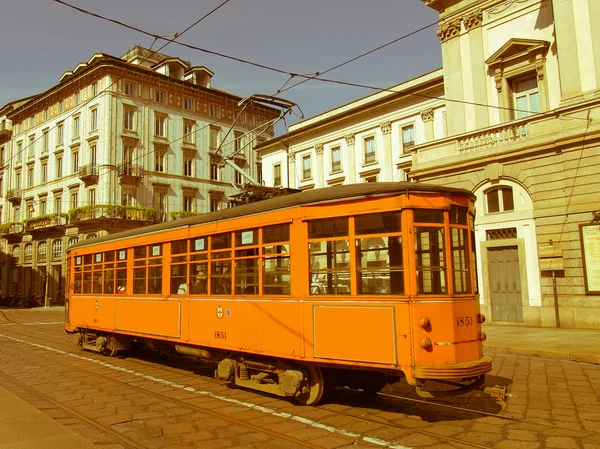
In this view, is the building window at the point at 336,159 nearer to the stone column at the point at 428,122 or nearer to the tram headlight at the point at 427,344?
the stone column at the point at 428,122

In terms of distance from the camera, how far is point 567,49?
52.6ft

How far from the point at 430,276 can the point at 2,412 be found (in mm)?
5314

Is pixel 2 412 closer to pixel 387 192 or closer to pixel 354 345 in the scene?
pixel 354 345

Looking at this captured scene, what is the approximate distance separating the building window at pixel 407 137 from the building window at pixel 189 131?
20531 mm

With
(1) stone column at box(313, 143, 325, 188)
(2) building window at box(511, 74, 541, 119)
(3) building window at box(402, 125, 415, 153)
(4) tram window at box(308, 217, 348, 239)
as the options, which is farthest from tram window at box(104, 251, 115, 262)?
(1) stone column at box(313, 143, 325, 188)

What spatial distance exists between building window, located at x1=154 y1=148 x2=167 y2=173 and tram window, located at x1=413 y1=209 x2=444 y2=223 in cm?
3581

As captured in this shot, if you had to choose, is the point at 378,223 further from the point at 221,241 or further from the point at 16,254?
the point at 16,254

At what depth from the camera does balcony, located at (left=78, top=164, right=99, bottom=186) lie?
36938 millimetres

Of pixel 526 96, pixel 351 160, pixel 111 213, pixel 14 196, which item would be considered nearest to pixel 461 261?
pixel 526 96

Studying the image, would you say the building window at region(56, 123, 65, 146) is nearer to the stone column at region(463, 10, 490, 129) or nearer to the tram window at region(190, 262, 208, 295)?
the stone column at region(463, 10, 490, 129)

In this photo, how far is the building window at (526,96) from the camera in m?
17.7

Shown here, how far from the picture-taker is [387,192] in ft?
20.1

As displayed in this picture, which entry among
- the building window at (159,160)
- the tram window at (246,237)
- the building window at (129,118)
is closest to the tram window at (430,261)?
the tram window at (246,237)

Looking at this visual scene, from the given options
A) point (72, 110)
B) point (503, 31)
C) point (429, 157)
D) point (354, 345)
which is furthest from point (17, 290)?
point (354, 345)
